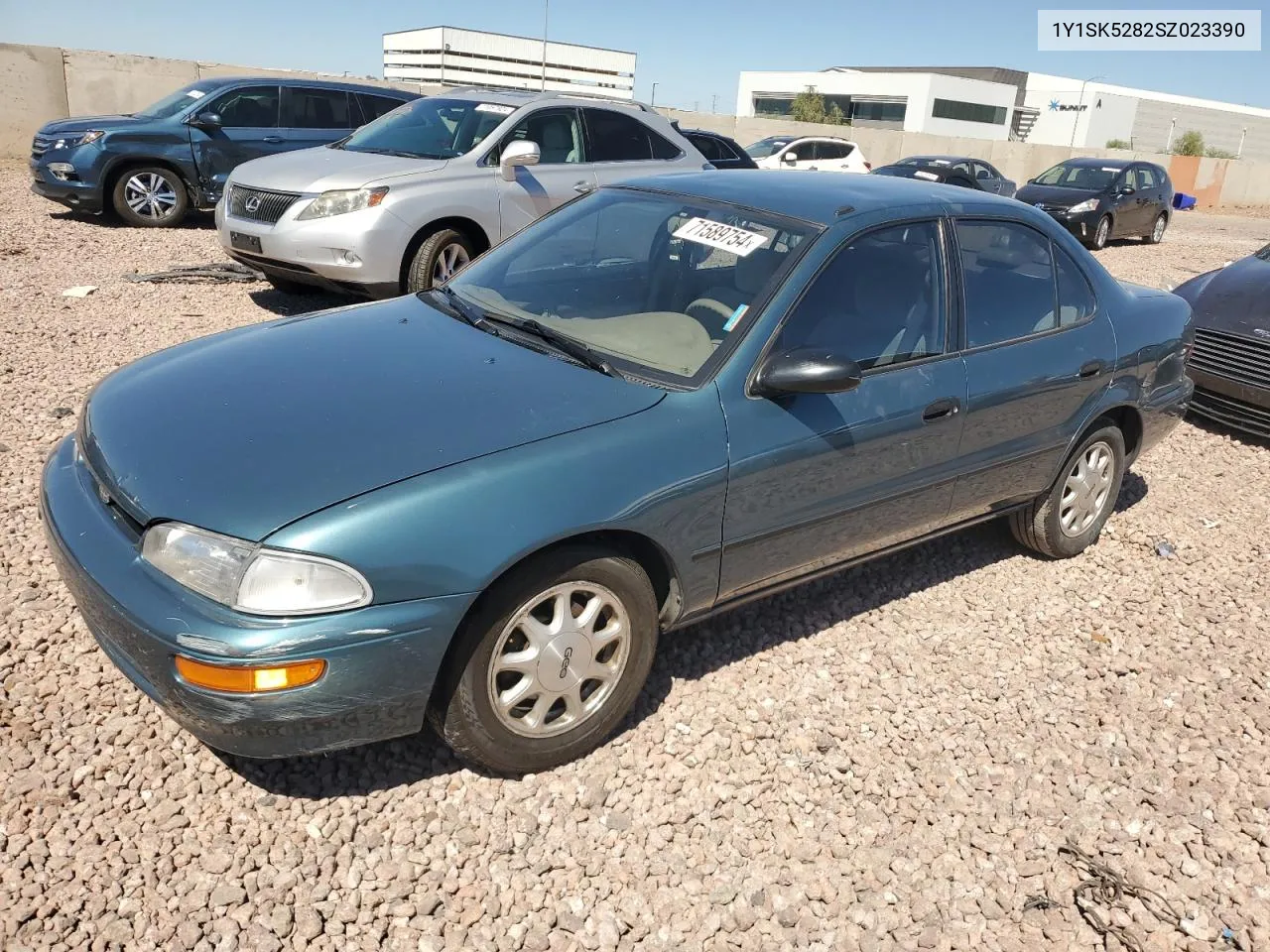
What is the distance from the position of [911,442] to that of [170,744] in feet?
8.57

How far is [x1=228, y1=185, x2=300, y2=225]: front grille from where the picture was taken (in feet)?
23.6

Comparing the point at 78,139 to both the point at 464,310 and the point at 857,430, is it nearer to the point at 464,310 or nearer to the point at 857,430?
the point at 464,310

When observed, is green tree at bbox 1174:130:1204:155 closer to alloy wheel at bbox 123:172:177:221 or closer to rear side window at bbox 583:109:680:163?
rear side window at bbox 583:109:680:163

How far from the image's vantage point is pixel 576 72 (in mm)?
94250

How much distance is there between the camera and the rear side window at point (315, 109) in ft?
38.1

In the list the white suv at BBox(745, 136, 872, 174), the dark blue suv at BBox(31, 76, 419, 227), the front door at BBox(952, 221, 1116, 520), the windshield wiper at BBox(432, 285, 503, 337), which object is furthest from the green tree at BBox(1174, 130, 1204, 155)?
the windshield wiper at BBox(432, 285, 503, 337)

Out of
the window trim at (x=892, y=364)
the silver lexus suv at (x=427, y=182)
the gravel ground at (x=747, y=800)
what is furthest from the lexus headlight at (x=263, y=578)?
the silver lexus suv at (x=427, y=182)

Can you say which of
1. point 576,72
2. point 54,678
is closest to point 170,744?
point 54,678

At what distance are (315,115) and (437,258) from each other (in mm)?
5761

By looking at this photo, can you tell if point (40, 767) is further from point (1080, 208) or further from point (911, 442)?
point (1080, 208)

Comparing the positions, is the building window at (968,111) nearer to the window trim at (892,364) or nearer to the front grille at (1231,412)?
the front grille at (1231,412)

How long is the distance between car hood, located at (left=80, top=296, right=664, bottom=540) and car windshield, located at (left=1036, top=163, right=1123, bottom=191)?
17.4 metres

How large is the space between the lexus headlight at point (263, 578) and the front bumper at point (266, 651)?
0.10ft

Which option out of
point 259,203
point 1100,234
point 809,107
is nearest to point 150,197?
point 259,203
